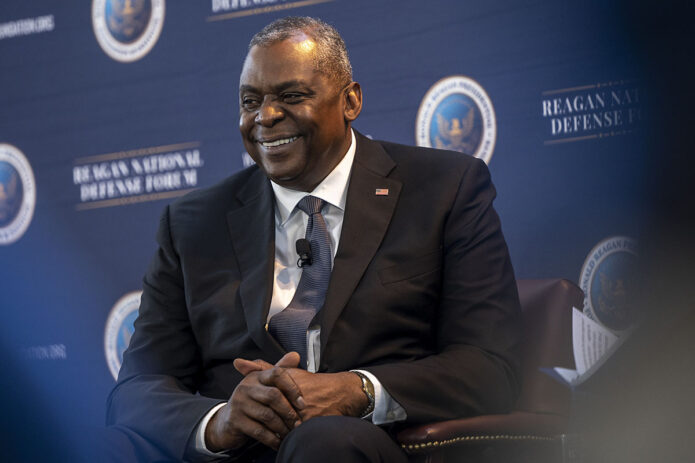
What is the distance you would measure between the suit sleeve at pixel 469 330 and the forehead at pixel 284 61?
539 millimetres

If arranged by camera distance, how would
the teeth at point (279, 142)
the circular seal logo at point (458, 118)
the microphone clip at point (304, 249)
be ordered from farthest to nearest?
1. the circular seal logo at point (458, 118)
2. the teeth at point (279, 142)
3. the microphone clip at point (304, 249)

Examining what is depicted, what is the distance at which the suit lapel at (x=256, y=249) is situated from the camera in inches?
89.7

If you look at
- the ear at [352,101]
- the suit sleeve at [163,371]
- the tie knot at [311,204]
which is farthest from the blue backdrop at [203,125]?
the suit sleeve at [163,371]

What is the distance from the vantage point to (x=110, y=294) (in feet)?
12.1

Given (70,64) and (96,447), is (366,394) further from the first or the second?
(70,64)

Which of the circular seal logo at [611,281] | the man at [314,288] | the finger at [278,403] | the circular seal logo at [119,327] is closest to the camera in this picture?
the finger at [278,403]

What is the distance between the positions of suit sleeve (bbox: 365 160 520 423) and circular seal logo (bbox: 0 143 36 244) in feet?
7.64

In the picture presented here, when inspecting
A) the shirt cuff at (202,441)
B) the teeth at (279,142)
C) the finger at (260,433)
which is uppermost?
the teeth at (279,142)

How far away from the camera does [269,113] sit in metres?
2.40

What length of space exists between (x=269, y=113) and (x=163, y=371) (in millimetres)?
776

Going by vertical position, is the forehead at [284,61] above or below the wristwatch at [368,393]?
above

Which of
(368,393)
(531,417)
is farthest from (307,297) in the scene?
(531,417)

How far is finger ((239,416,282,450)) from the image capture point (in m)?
1.91

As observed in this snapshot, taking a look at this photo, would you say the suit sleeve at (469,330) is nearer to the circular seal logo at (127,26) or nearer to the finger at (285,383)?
the finger at (285,383)
